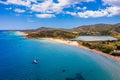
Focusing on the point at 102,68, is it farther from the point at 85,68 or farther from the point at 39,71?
the point at 39,71

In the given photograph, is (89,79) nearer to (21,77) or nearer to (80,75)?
(80,75)

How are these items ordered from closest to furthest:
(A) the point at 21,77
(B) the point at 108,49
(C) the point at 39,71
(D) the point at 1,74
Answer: (A) the point at 21,77 < (D) the point at 1,74 < (C) the point at 39,71 < (B) the point at 108,49

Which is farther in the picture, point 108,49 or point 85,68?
point 108,49

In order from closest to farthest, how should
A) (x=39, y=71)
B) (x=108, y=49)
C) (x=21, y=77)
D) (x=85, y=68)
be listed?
1. (x=21, y=77)
2. (x=39, y=71)
3. (x=85, y=68)
4. (x=108, y=49)

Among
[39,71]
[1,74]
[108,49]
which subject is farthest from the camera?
[108,49]

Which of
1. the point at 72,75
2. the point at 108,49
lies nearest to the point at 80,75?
the point at 72,75

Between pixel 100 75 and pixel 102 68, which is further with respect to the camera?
pixel 102 68

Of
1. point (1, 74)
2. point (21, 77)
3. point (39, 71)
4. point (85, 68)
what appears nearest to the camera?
point (21, 77)

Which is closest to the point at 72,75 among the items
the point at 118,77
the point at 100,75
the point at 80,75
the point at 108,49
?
the point at 80,75
